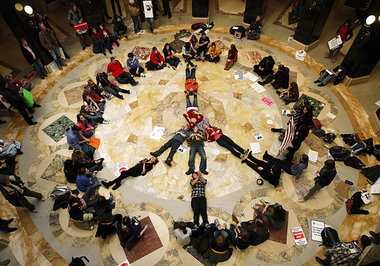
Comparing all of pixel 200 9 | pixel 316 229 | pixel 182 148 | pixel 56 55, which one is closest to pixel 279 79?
pixel 182 148

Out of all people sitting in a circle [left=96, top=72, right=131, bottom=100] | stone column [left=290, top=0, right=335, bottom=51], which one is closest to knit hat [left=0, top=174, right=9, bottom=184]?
people sitting in a circle [left=96, top=72, right=131, bottom=100]

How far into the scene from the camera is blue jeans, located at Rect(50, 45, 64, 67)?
1120 centimetres

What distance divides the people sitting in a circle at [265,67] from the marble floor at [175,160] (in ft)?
2.46

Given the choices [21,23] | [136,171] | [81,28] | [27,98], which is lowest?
[136,171]

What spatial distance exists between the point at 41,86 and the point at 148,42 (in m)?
6.03

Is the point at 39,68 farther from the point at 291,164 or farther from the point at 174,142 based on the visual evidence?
the point at 291,164

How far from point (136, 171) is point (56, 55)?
7.86m

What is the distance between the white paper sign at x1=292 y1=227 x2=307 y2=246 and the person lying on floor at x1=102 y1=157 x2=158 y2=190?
4.93 meters

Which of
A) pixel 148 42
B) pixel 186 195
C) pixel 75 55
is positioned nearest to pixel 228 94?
pixel 186 195

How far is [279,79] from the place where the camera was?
1047 centimetres

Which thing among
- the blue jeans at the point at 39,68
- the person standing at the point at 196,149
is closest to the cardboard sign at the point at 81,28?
the blue jeans at the point at 39,68

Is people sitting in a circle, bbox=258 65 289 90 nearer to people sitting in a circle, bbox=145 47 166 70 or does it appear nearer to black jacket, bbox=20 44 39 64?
people sitting in a circle, bbox=145 47 166 70

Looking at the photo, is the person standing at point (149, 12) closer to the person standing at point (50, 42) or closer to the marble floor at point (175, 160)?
the marble floor at point (175, 160)

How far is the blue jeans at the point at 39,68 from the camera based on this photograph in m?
10.9
